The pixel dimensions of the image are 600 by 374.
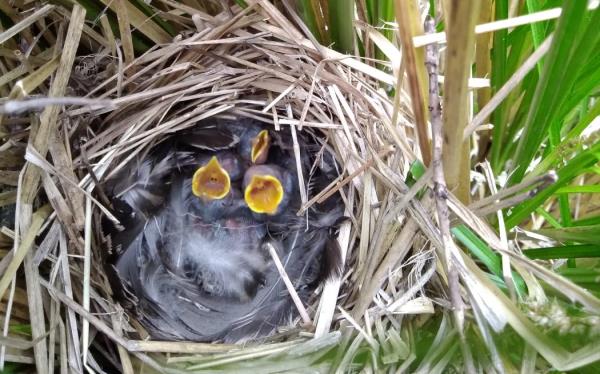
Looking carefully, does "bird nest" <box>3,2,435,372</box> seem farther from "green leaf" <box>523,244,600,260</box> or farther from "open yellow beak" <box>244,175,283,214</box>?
"green leaf" <box>523,244,600,260</box>

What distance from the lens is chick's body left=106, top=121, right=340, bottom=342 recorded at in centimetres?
103

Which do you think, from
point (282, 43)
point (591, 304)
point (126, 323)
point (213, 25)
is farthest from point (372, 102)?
point (126, 323)

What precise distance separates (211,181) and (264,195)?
0.34 feet

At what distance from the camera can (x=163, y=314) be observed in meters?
1.03

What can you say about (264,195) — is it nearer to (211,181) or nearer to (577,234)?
(211,181)

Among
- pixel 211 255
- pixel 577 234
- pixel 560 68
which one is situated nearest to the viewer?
pixel 560 68

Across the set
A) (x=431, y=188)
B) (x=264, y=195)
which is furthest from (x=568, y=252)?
(x=264, y=195)

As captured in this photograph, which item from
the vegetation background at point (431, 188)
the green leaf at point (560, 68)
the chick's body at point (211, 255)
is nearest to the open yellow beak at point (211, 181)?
the chick's body at point (211, 255)

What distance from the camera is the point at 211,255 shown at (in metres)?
1.08

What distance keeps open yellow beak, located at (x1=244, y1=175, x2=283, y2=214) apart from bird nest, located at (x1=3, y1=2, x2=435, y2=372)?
0.06m

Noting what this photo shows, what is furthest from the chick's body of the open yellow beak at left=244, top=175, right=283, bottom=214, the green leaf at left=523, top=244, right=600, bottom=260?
the green leaf at left=523, top=244, right=600, bottom=260

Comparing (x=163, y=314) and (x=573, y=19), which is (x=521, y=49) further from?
(x=163, y=314)

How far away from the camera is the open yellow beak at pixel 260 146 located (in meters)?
1.14

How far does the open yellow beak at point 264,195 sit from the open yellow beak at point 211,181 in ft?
0.15
